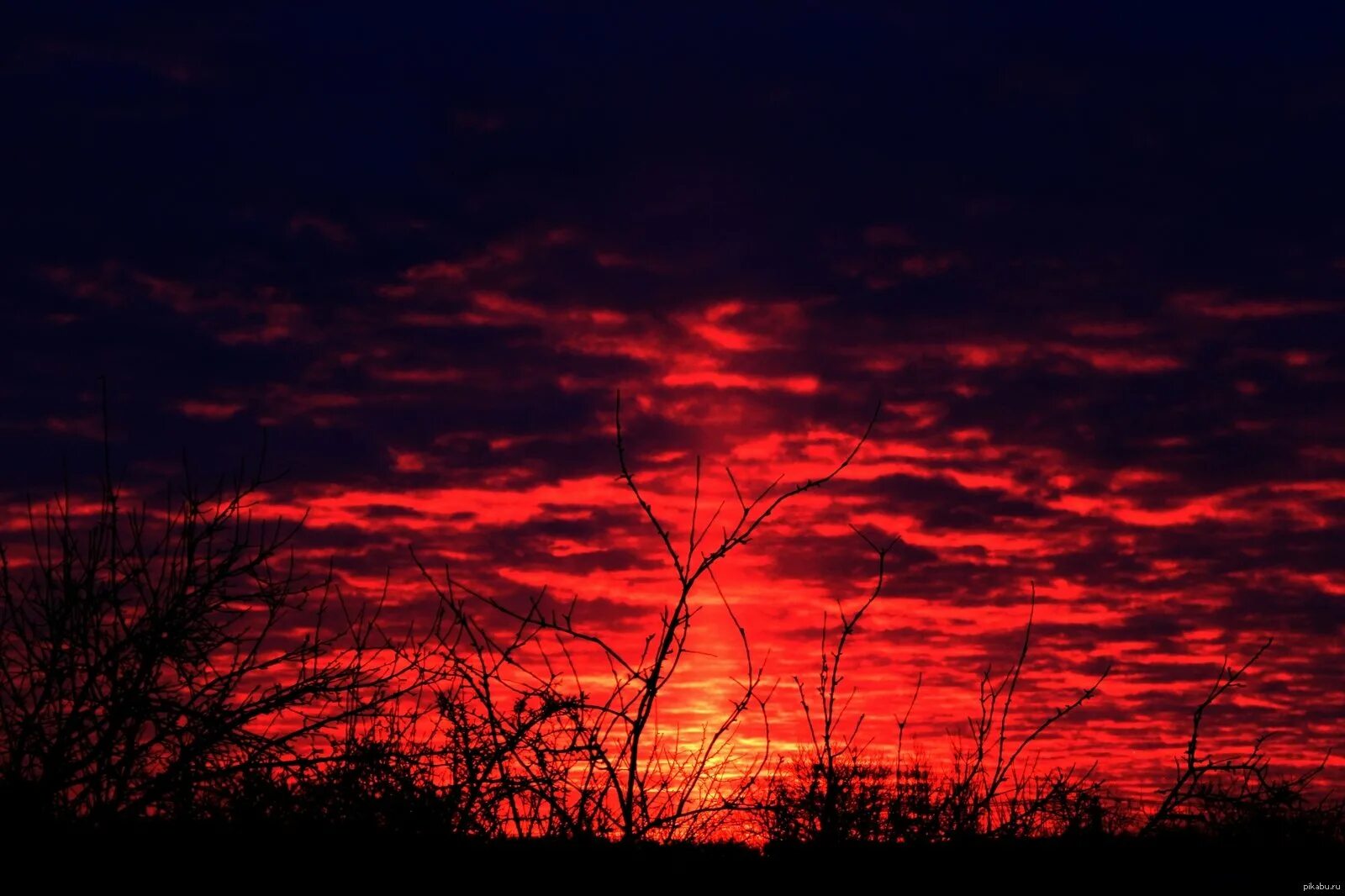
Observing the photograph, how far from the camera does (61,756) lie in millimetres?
8734

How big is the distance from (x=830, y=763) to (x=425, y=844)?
248 centimetres

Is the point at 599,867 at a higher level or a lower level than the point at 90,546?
lower

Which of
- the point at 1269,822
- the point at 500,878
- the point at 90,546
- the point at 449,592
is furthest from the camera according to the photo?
the point at 90,546

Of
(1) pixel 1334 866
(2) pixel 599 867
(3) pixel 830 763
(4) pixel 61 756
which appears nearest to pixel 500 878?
(2) pixel 599 867

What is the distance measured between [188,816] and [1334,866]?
22.8 feet

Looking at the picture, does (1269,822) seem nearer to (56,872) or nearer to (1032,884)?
(1032,884)

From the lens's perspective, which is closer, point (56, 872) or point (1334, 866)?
point (56, 872)

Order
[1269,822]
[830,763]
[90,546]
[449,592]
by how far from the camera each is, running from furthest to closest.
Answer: [90,546]
[1269,822]
[830,763]
[449,592]

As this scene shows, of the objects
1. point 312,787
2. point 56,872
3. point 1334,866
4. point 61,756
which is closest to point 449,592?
point 312,787

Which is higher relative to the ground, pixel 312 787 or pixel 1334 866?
pixel 312 787

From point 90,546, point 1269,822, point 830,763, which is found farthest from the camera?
point 90,546

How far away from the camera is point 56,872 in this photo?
22.1ft

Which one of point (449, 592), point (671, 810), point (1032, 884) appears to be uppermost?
point (449, 592)

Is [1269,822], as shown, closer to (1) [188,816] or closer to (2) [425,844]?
(2) [425,844]
